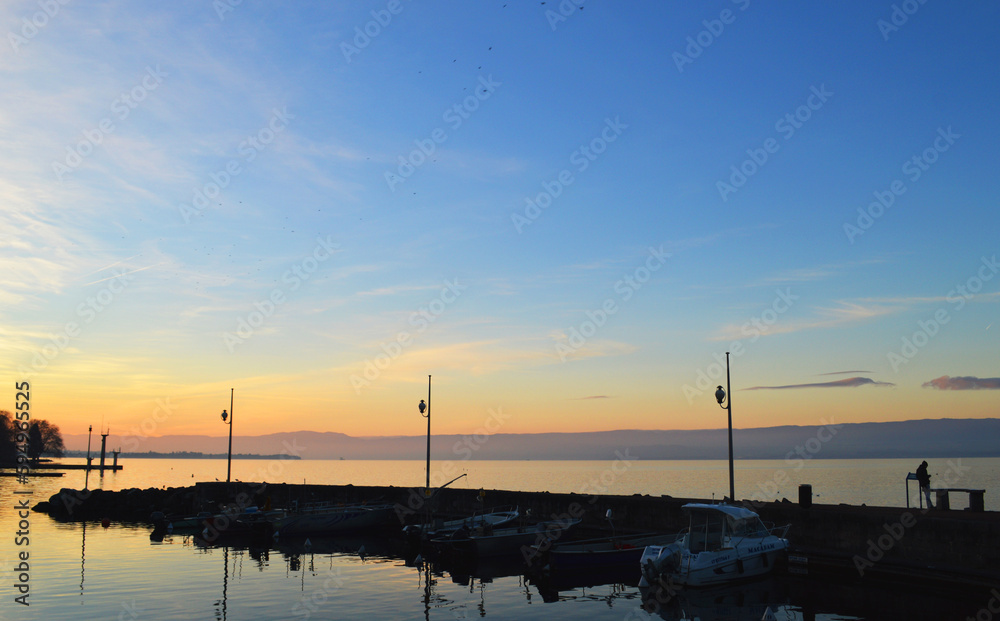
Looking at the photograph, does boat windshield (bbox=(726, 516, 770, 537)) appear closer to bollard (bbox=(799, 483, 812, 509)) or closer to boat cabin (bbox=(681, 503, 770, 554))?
boat cabin (bbox=(681, 503, 770, 554))

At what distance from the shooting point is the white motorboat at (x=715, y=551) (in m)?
25.4

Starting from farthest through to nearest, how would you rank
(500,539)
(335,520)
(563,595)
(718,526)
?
(335,520) → (500,539) → (718,526) → (563,595)

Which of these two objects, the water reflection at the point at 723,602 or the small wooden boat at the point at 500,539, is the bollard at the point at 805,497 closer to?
the water reflection at the point at 723,602

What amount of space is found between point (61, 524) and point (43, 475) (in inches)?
4845

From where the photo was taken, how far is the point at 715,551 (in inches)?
1026

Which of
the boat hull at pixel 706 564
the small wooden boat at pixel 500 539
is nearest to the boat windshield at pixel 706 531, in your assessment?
the boat hull at pixel 706 564

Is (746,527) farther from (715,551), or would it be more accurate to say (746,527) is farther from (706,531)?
(715,551)

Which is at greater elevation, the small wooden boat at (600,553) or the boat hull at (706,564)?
the boat hull at (706,564)

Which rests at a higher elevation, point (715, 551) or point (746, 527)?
point (746, 527)

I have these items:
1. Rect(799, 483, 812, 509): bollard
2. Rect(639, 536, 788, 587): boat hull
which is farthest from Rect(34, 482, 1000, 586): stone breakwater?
Rect(639, 536, 788, 587): boat hull

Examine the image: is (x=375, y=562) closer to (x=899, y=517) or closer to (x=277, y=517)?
(x=277, y=517)

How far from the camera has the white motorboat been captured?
83.3 feet

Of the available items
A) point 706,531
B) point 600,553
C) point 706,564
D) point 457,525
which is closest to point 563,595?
point 600,553

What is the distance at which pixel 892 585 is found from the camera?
77.2ft
